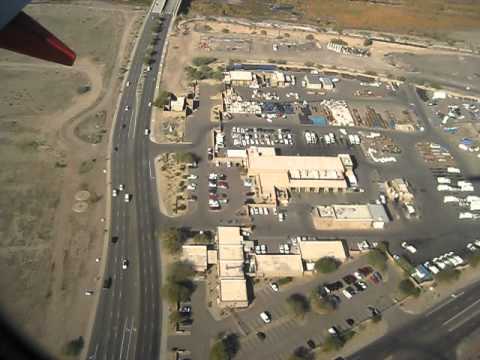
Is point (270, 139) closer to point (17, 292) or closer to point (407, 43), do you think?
point (17, 292)

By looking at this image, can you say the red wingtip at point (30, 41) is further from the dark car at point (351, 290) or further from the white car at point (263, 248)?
the dark car at point (351, 290)

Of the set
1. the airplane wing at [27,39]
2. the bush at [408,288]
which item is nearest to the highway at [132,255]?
the bush at [408,288]

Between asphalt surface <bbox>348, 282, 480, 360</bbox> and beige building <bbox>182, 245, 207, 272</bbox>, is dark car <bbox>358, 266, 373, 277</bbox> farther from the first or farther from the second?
beige building <bbox>182, 245, 207, 272</bbox>

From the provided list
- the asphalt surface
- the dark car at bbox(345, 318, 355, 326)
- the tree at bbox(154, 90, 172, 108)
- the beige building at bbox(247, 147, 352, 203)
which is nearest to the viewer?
the asphalt surface

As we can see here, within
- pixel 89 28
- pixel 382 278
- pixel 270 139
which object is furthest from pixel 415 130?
pixel 89 28

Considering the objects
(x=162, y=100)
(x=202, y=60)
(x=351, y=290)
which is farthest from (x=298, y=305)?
(x=202, y=60)

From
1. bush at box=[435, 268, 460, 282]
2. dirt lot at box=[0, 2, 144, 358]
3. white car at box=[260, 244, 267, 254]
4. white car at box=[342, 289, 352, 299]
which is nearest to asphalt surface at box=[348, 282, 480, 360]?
A: bush at box=[435, 268, 460, 282]
